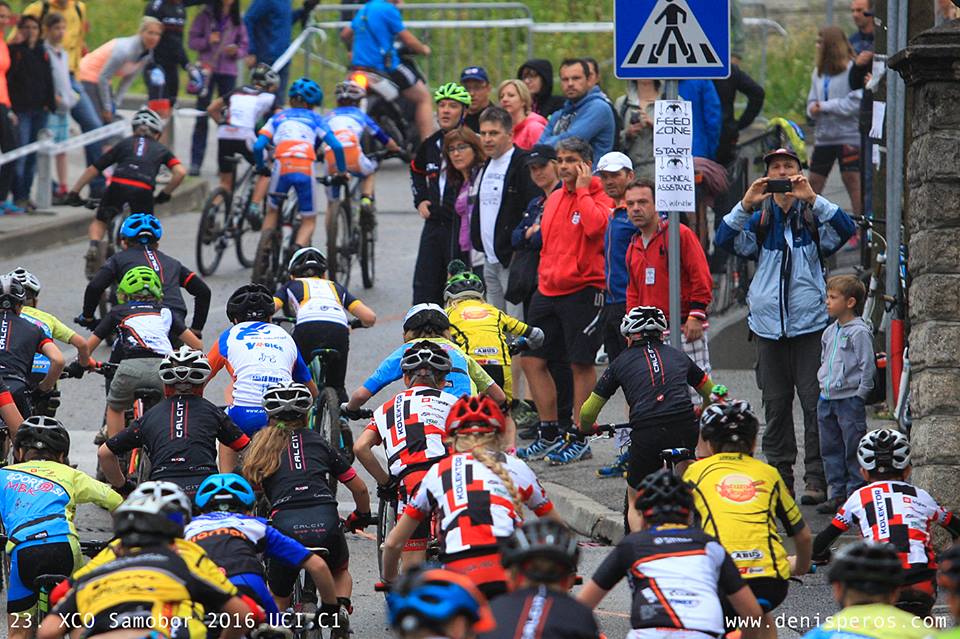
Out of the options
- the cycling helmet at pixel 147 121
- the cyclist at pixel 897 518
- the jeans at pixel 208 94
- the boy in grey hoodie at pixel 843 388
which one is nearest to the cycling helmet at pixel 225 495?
the cyclist at pixel 897 518

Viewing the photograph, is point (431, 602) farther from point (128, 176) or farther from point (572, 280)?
point (128, 176)

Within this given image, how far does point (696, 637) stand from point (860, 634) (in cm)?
85

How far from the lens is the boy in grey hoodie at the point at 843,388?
38.7 ft

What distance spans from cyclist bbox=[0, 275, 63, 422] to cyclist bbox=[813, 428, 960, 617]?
19.5ft

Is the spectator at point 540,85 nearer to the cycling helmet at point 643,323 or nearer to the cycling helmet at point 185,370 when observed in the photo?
the cycling helmet at point 643,323

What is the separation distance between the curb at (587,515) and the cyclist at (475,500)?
337 centimetres

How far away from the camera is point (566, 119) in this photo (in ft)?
52.1

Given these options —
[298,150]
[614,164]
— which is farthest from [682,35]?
[298,150]

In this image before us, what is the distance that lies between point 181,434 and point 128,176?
24.1ft

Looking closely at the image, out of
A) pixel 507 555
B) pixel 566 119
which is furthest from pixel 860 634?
pixel 566 119

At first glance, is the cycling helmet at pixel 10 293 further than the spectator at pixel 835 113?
No

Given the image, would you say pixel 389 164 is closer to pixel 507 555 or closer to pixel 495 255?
pixel 495 255

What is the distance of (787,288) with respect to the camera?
1216cm

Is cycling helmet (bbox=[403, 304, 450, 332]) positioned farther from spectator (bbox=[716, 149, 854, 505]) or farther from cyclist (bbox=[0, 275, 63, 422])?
cyclist (bbox=[0, 275, 63, 422])
